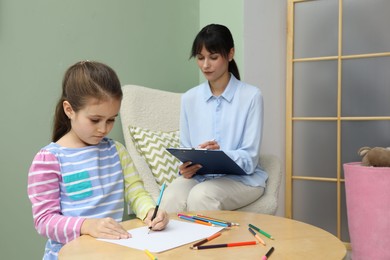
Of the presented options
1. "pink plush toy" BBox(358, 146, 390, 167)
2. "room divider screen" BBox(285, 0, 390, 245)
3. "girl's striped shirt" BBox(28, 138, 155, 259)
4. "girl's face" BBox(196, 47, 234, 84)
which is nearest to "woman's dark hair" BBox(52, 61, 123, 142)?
"girl's striped shirt" BBox(28, 138, 155, 259)

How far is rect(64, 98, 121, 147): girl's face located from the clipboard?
423 mm

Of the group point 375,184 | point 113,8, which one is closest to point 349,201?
point 375,184

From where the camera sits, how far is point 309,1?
2.58 m

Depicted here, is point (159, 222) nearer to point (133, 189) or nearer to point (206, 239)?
point (206, 239)

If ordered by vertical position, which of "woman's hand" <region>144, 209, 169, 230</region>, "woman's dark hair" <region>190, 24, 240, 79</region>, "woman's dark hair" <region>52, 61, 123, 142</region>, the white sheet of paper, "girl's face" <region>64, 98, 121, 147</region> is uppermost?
"woman's dark hair" <region>190, 24, 240, 79</region>

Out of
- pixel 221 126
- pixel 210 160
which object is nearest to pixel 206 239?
pixel 210 160

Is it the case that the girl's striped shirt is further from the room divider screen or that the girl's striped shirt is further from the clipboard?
the room divider screen

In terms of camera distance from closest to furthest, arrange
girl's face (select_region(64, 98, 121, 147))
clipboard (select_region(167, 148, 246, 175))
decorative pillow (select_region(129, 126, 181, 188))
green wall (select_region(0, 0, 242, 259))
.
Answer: girl's face (select_region(64, 98, 121, 147)), clipboard (select_region(167, 148, 246, 175)), green wall (select_region(0, 0, 242, 259)), decorative pillow (select_region(129, 126, 181, 188))

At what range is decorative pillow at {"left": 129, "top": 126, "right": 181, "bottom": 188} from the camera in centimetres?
192

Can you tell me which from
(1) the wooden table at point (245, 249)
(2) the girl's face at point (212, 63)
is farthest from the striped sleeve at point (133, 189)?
(2) the girl's face at point (212, 63)

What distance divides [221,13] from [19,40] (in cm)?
126

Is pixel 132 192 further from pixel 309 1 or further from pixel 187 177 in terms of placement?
pixel 309 1

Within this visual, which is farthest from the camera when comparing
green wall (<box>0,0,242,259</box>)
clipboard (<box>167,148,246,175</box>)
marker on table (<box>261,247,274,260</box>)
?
green wall (<box>0,0,242,259</box>)

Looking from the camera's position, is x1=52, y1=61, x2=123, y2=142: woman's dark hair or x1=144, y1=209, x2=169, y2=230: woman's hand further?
x1=52, y1=61, x2=123, y2=142: woman's dark hair
